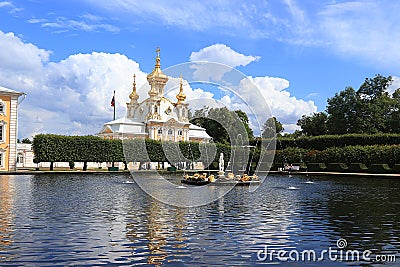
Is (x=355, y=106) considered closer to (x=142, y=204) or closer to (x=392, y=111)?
(x=392, y=111)

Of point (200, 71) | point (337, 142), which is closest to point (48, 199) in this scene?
point (200, 71)

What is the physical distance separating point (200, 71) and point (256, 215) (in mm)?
4845

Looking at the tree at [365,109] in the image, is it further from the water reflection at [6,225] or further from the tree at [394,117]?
the water reflection at [6,225]

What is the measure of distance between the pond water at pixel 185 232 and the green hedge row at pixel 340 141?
40040mm

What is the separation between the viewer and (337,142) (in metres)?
59.6

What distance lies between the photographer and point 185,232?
39.3 ft

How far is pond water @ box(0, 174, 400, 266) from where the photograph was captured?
9.16 m

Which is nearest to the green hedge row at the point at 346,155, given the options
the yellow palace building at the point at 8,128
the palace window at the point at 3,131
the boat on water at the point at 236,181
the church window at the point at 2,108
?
the boat on water at the point at 236,181

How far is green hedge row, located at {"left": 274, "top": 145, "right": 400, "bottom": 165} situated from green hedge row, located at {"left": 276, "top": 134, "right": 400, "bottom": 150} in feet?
5.67

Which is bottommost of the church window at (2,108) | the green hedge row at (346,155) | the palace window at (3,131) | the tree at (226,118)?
the green hedge row at (346,155)

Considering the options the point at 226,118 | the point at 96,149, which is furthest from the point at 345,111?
the point at 226,118

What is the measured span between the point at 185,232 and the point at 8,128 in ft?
140

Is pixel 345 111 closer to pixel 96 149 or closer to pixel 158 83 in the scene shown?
pixel 96 149

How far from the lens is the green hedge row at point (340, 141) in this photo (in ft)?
184
